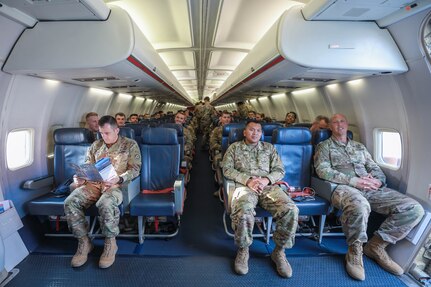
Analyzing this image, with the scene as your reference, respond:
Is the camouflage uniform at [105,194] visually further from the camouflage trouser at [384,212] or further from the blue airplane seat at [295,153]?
the camouflage trouser at [384,212]

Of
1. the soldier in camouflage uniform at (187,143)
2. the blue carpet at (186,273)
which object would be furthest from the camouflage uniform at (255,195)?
the soldier in camouflage uniform at (187,143)

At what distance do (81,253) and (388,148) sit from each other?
4.65 meters

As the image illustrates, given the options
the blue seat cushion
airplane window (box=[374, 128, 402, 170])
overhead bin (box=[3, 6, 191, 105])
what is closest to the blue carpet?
the blue seat cushion

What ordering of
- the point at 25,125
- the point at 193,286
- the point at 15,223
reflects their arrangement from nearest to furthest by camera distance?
the point at 193,286, the point at 15,223, the point at 25,125

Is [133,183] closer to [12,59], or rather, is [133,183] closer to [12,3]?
[12,59]

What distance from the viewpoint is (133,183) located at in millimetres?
3449

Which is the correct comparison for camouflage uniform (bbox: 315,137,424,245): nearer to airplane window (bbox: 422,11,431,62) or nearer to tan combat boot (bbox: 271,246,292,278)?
tan combat boot (bbox: 271,246,292,278)

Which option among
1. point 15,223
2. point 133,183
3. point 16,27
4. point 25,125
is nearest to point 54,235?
point 15,223

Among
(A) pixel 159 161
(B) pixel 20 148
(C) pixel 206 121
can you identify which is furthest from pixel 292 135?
(C) pixel 206 121

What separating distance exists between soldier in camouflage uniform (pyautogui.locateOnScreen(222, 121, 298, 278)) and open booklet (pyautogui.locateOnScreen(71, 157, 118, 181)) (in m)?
1.54

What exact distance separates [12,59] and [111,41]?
1.18 meters

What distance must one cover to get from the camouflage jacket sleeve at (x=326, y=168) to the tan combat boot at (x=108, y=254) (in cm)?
295

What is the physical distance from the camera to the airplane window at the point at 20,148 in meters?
3.62

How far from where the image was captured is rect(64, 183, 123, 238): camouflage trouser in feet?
9.82
